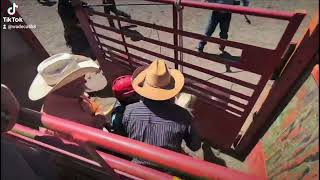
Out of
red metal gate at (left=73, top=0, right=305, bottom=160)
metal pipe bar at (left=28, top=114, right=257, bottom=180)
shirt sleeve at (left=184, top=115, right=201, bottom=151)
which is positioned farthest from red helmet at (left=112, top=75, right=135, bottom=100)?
metal pipe bar at (left=28, top=114, right=257, bottom=180)

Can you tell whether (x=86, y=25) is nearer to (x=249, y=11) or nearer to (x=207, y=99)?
(x=207, y=99)

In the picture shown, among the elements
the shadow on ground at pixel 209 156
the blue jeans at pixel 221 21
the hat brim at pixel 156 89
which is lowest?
the shadow on ground at pixel 209 156

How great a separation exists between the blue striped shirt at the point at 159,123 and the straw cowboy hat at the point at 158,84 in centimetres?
8

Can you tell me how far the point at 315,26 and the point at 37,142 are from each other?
7.84ft

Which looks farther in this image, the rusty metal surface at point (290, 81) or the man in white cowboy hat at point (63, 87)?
the man in white cowboy hat at point (63, 87)

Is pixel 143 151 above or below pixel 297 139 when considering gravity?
above

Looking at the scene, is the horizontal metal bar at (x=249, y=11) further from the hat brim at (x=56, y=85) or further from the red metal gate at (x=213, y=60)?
the hat brim at (x=56, y=85)

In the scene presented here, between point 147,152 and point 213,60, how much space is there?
78.6 inches

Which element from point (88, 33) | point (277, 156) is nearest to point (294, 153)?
point (277, 156)

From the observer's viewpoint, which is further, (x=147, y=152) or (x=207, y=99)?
(x=207, y=99)

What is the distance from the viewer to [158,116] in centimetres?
256

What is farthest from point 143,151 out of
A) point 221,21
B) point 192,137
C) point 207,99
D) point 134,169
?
point 221,21

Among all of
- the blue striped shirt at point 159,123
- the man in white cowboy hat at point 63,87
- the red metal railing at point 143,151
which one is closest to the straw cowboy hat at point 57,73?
the man in white cowboy hat at point 63,87

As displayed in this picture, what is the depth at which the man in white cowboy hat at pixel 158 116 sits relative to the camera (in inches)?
101
